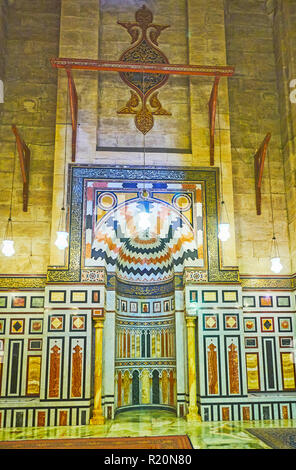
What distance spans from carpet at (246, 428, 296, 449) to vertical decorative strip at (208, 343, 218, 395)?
0.95m

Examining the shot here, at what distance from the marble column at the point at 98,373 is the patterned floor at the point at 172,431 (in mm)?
210

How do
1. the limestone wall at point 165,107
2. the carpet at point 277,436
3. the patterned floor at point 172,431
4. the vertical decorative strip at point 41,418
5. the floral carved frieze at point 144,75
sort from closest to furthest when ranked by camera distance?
1. the carpet at point 277,436
2. the patterned floor at point 172,431
3. the vertical decorative strip at point 41,418
4. the limestone wall at point 165,107
5. the floral carved frieze at point 144,75

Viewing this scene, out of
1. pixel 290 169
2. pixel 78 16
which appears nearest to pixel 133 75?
pixel 78 16

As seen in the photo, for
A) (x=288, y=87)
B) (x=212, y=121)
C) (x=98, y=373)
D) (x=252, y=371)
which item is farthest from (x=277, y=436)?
(x=288, y=87)

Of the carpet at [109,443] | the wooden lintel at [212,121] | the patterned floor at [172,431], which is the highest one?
the wooden lintel at [212,121]

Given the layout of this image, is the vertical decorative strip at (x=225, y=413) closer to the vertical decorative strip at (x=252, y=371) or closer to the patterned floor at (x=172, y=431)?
the patterned floor at (x=172, y=431)

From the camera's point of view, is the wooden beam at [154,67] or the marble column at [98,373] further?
the wooden beam at [154,67]

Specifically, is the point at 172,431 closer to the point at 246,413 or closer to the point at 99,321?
the point at 246,413

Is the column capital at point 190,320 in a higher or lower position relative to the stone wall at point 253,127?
lower

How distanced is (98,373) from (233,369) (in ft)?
7.28

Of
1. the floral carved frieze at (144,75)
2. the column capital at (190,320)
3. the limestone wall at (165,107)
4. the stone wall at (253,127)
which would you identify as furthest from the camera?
the floral carved frieze at (144,75)

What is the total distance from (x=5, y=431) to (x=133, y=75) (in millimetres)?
6713

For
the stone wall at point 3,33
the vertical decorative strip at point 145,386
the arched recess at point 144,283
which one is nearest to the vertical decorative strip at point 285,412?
the arched recess at point 144,283

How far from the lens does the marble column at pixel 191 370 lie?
710cm
